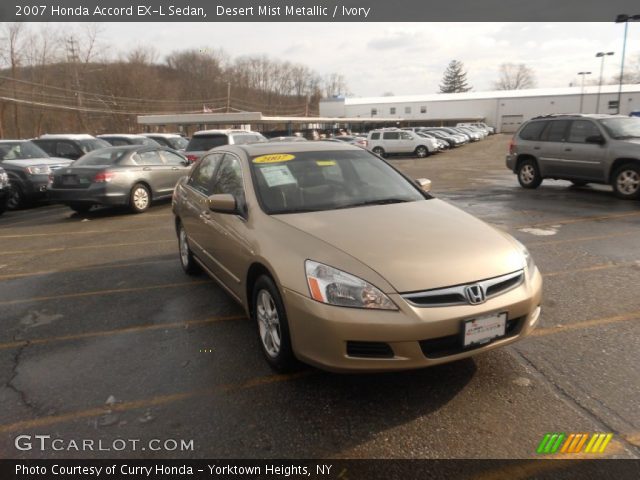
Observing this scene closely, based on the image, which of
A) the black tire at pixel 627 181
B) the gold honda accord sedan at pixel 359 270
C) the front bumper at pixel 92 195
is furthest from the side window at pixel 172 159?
the black tire at pixel 627 181

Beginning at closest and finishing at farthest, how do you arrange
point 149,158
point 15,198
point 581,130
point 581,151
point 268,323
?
point 268,323, point 581,151, point 581,130, point 149,158, point 15,198

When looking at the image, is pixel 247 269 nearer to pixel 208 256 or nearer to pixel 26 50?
pixel 208 256

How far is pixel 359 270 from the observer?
269 centimetres

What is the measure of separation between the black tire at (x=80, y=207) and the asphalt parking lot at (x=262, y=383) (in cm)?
498

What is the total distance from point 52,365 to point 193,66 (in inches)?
3761

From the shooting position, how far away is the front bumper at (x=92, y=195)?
384 inches

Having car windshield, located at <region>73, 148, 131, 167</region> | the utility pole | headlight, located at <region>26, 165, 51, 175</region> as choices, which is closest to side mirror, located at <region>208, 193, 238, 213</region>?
car windshield, located at <region>73, 148, 131, 167</region>

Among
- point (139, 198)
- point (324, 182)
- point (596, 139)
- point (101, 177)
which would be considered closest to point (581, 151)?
point (596, 139)

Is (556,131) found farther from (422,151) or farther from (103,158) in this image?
(422,151)

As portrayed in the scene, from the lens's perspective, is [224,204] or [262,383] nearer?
[262,383]

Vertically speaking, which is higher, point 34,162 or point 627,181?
point 34,162

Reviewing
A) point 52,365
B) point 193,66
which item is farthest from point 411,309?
point 193,66

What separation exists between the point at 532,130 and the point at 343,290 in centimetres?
1123

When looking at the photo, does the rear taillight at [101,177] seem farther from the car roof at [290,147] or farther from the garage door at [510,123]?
the garage door at [510,123]
